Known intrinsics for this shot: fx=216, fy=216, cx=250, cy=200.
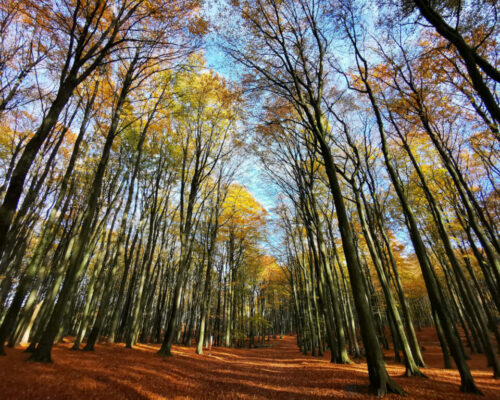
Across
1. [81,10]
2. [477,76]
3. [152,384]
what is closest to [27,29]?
[81,10]

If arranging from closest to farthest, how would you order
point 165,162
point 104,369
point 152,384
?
point 152,384
point 104,369
point 165,162

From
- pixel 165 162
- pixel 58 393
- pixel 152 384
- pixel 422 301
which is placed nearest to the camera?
pixel 58 393

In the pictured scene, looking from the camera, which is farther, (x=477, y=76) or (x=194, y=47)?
(x=194, y=47)

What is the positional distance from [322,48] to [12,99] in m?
12.5

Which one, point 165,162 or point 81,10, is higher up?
point 165,162

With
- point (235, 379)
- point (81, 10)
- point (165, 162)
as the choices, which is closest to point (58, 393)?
point (235, 379)

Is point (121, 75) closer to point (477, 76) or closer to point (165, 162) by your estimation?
point (165, 162)

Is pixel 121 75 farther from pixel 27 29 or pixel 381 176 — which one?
pixel 381 176

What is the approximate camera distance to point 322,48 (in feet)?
26.2

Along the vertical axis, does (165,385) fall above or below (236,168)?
below

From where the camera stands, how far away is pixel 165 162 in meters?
13.6

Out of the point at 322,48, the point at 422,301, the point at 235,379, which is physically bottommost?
the point at 235,379

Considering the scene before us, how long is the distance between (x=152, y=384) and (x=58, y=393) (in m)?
1.78

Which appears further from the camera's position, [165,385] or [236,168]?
[236,168]
